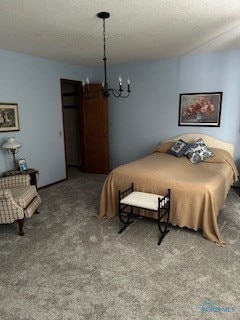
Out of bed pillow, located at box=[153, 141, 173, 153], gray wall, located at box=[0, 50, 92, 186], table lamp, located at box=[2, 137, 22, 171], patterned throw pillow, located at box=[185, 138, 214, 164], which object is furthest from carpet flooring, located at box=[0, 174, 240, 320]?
bed pillow, located at box=[153, 141, 173, 153]

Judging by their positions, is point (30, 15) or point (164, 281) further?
point (30, 15)

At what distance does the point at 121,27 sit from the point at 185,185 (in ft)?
6.91

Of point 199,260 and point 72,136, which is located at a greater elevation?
point 72,136

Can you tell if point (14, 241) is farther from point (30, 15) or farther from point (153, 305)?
point (30, 15)

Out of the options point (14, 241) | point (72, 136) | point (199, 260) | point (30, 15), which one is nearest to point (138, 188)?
point (199, 260)

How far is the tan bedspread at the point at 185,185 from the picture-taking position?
2.67m

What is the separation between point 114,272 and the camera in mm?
2199

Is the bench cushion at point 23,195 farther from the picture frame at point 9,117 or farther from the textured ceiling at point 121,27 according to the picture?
the textured ceiling at point 121,27

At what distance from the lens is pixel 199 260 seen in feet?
7.69

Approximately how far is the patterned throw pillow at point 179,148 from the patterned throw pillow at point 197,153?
89mm

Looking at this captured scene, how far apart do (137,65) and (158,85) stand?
26.1 inches

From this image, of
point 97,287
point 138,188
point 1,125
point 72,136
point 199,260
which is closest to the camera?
point 97,287

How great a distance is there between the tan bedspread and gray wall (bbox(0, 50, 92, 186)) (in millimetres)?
1888

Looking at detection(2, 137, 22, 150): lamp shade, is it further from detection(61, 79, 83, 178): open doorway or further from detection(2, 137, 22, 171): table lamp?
detection(61, 79, 83, 178): open doorway
